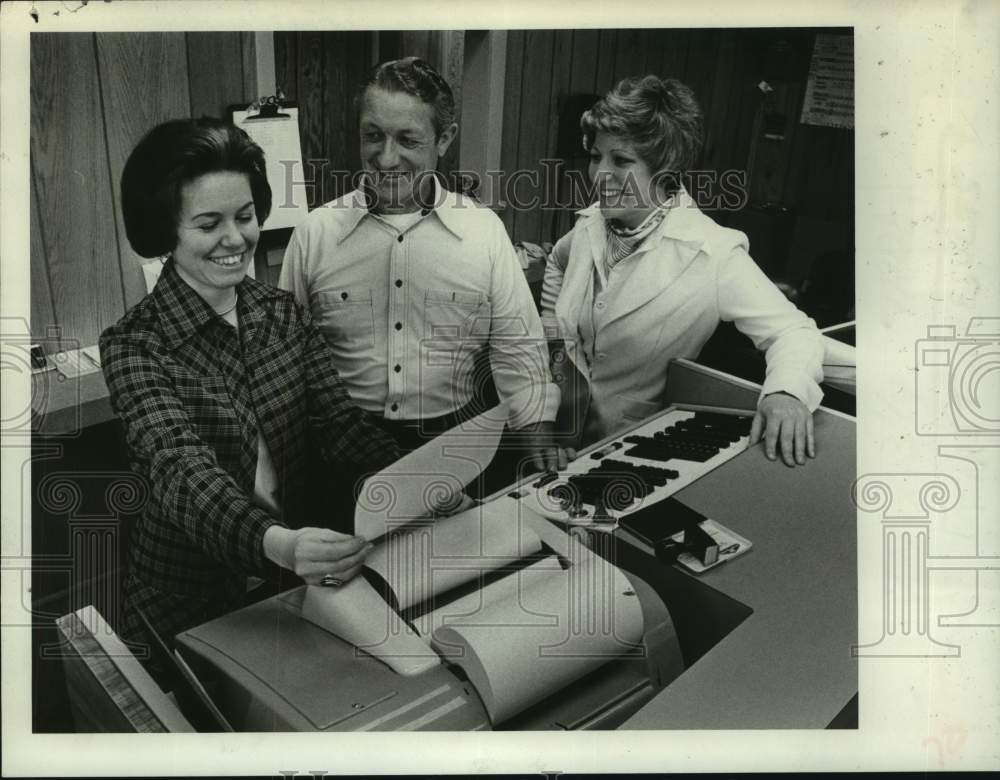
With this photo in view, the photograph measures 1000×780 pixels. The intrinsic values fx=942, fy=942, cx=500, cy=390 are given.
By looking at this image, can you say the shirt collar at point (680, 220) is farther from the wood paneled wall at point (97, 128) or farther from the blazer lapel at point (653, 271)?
the wood paneled wall at point (97, 128)

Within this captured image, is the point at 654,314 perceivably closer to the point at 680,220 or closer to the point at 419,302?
the point at 680,220

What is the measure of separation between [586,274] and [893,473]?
681 mm

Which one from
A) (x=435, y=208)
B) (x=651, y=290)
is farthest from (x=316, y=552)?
(x=651, y=290)

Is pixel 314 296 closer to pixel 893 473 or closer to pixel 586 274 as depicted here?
pixel 586 274

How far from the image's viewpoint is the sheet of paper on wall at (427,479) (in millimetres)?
1589

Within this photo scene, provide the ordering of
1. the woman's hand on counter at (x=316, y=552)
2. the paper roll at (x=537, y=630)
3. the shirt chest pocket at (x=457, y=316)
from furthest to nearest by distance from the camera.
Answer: the shirt chest pocket at (x=457, y=316), the woman's hand on counter at (x=316, y=552), the paper roll at (x=537, y=630)

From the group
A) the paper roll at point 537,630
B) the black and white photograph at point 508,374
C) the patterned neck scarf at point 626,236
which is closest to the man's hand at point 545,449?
the black and white photograph at point 508,374

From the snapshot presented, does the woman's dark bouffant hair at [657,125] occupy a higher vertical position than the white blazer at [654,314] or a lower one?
higher

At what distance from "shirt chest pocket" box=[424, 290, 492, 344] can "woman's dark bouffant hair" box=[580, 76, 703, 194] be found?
1.13 ft

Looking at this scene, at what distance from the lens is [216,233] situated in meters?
1.56

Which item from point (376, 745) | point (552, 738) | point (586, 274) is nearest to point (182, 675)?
point (376, 745)

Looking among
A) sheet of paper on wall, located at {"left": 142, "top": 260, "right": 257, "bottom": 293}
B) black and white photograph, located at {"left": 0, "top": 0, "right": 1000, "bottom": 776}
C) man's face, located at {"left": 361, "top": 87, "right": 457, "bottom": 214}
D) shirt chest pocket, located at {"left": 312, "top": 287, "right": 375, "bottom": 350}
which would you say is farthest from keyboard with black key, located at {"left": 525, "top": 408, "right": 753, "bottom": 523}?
sheet of paper on wall, located at {"left": 142, "top": 260, "right": 257, "bottom": 293}

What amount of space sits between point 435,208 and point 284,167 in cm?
26

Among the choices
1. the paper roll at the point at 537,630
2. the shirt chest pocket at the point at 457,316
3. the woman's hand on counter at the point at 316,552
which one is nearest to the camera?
the paper roll at the point at 537,630
